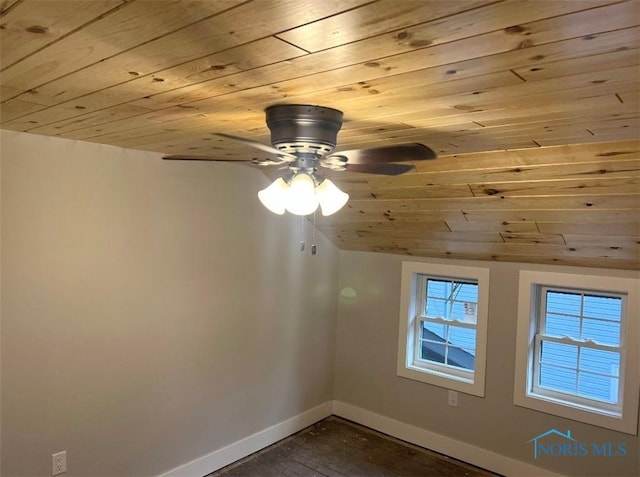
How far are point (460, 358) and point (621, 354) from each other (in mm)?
1174

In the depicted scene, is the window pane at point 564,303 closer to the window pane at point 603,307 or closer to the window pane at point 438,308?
the window pane at point 603,307

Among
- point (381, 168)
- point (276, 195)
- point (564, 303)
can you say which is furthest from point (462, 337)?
point (276, 195)

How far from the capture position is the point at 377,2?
0.89m

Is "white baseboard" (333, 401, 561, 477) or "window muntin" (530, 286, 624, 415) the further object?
"white baseboard" (333, 401, 561, 477)

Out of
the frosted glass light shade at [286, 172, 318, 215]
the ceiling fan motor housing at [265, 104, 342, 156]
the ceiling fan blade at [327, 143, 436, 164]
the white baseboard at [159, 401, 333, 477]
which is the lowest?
the white baseboard at [159, 401, 333, 477]

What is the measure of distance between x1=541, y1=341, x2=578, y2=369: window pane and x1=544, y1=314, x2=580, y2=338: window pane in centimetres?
8

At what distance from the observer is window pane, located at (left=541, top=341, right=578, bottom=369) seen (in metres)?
3.47

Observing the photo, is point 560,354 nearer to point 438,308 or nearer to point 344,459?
point 438,308

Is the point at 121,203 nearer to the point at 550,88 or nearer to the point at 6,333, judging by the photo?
the point at 6,333

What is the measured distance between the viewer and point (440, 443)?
3.89 metres

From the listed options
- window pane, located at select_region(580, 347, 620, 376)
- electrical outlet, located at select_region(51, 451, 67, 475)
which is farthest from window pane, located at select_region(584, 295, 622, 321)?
electrical outlet, located at select_region(51, 451, 67, 475)

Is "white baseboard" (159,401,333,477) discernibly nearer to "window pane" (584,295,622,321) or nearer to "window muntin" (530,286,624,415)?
"window muntin" (530,286,624,415)

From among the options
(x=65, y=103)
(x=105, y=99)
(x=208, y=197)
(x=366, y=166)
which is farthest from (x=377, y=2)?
(x=208, y=197)

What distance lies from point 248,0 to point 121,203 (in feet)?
7.30
